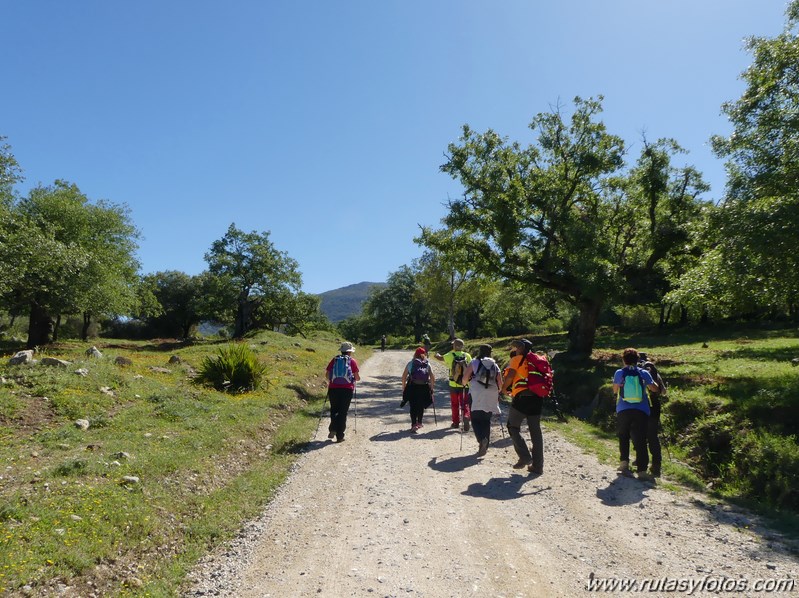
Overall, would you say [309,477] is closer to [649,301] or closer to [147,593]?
[147,593]

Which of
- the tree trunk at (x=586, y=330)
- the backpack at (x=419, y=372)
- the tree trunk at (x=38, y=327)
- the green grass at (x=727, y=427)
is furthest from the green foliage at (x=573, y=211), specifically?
the tree trunk at (x=38, y=327)

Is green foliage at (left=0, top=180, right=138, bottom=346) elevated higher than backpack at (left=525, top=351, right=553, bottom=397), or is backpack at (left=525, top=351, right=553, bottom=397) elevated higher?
green foliage at (left=0, top=180, right=138, bottom=346)

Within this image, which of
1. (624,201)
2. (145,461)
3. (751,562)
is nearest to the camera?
(751,562)

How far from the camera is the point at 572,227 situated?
19266mm

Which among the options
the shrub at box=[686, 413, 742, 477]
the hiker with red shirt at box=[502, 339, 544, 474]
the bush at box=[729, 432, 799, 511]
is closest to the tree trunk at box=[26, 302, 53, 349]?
the hiker with red shirt at box=[502, 339, 544, 474]

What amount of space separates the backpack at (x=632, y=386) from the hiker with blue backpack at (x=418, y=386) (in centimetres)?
481

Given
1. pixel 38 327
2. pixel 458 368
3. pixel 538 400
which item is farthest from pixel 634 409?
pixel 38 327

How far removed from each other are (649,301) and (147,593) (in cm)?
3789

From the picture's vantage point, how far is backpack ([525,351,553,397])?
8.23 meters

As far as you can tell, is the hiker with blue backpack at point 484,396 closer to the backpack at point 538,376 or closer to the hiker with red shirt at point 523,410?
the hiker with red shirt at point 523,410

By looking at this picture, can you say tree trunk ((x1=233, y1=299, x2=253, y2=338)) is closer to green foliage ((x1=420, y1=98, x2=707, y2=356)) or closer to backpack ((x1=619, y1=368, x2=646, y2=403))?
green foliage ((x1=420, y1=98, x2=707, y2=356))

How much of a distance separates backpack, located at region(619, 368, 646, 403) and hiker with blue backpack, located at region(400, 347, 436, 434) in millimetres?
4809

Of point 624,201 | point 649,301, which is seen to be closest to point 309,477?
point 624,201

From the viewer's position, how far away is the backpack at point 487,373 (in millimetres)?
9164
